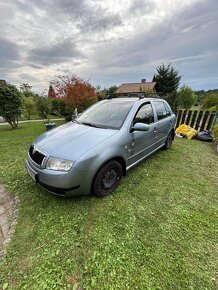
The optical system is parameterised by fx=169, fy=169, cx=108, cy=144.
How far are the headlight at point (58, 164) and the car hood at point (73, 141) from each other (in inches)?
2.2

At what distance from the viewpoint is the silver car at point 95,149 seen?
7.57 ft

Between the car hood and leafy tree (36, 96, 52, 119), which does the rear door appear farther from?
leafy tree (36, 96, 52, 119)

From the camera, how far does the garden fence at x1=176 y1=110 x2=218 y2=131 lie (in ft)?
22.8

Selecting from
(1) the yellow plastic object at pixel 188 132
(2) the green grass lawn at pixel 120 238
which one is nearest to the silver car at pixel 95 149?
(2) the green grass lawn at pixel 120 238

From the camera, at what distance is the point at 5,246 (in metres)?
2.01

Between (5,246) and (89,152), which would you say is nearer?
(5,246)

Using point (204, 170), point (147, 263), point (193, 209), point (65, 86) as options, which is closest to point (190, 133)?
point (204, 170)

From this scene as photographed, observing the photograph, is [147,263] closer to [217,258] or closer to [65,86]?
[217,258]

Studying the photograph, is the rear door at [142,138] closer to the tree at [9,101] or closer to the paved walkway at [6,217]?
the paved walkway at [6,217]

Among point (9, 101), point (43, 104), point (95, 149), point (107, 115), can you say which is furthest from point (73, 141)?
point (43, 104)

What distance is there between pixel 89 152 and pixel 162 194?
5.18ft

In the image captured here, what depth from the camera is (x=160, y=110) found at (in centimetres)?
421

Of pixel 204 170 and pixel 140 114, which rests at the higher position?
pixel 140 114

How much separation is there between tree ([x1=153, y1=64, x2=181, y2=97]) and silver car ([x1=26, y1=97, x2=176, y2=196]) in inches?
1176
